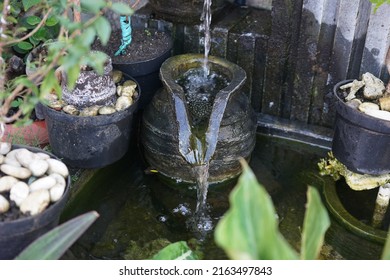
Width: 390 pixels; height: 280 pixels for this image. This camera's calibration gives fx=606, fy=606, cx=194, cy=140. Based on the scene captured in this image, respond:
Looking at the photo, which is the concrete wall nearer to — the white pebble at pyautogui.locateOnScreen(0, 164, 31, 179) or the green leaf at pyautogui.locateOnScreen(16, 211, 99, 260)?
the white pebble at pyautogui.locateOnScreen(0, 164, 31, 179)

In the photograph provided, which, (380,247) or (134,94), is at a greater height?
(134,94)

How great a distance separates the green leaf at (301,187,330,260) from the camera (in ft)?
4.83

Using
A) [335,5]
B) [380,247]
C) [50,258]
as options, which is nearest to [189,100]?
[335,5]

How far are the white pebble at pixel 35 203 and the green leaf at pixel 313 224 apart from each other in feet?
3.16

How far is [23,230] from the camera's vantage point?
80.7 inches

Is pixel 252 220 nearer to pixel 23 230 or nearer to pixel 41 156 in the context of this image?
pixel 23 230

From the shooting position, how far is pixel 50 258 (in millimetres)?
1864

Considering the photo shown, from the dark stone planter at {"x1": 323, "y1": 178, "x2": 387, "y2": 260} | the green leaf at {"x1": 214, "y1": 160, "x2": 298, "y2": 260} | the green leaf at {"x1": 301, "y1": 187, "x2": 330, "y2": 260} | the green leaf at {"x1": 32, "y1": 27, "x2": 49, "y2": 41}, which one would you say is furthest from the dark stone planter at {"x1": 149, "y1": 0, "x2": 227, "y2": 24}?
the green leaf at {"x1": 214, "y1": 160, "x2": 298, "y2": 260}

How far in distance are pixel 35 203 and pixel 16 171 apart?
0.71 ft

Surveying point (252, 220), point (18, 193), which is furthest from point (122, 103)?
point (252, 220)

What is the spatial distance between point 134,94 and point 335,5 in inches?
44.2
